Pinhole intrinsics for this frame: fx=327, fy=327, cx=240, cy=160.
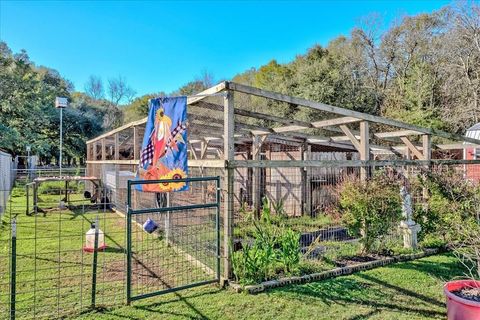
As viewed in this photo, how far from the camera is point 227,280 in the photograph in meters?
4.02

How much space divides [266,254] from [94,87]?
37975 millimetres

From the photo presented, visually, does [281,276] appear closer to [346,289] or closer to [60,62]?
[346,289]

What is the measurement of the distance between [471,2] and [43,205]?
18.5m

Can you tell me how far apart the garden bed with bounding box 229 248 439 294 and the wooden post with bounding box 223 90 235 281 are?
32cm

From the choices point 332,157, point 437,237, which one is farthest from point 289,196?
point 437,237

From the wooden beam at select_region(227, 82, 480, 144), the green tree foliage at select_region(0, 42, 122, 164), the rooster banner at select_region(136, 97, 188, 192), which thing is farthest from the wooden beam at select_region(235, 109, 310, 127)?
the green tree foliage at select_region(0, 42, 122, 164)

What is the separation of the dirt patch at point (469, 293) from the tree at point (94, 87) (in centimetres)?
3875

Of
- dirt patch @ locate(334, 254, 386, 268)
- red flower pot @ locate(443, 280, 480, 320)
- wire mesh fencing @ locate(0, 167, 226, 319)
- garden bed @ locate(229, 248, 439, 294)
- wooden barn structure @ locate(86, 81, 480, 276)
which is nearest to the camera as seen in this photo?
red flower pot @ locate(443, 280, 480, 320)

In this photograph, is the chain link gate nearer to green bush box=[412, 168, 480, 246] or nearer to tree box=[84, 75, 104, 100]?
green bush box=[412, 168, 480, 246]

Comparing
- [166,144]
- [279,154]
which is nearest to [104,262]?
[166,144]

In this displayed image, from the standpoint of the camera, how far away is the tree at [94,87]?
36.6m

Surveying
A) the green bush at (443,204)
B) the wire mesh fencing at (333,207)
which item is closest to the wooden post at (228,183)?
the wire mesh fencing at (333,207)

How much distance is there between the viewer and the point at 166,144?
14.5 ft

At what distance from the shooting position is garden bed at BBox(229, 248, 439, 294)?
152 inches
